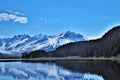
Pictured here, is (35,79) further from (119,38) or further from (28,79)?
(119,38)

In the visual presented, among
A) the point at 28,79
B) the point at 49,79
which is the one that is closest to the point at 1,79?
the point at 28,79

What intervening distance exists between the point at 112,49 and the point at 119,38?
9294 millimetres

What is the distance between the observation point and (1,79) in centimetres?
3822

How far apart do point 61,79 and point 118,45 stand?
152m

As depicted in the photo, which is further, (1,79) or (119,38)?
(119,38)

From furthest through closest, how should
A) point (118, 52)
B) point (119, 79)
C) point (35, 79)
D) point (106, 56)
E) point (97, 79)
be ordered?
point (106, 56) < point (118, 52) < point (35, 79) < point (97, 79) < point (119, 79)

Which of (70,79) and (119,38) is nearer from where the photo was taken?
(70,79)

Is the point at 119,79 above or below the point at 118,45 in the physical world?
below

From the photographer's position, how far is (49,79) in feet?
127

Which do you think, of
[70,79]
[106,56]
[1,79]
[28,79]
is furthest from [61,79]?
[106,56]

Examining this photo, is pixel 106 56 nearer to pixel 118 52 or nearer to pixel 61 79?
pixel 118 52

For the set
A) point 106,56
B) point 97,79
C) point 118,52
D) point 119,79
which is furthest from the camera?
point 106,56

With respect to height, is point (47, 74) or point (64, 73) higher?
point (64, 73)

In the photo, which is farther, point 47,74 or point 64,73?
point 64,73
